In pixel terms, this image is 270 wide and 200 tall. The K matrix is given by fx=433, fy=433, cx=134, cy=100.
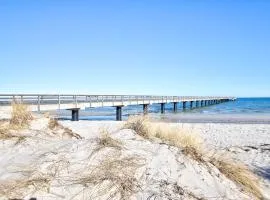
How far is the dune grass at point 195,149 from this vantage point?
662cm

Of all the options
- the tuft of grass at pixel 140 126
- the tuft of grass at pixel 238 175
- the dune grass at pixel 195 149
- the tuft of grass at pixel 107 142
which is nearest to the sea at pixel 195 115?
the tuft of grass at pixel 140 126

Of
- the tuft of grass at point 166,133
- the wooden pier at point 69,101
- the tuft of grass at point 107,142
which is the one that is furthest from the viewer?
the wooden pier at point 69,101

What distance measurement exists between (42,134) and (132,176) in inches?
131

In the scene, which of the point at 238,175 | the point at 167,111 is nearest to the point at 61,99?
the point at 238,175

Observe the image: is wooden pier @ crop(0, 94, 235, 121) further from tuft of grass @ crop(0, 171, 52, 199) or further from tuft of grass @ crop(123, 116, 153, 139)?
tuft of grass @ crop(0, 171, 52, 199)

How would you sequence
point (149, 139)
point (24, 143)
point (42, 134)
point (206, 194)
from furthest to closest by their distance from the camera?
point (42, 134) < point (149, 139) < point (24, 143) < point (206, 194)

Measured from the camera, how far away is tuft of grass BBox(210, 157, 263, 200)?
6395mm

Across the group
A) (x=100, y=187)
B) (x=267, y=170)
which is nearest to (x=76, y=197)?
(x=100, y=187)

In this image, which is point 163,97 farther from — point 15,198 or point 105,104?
point 15,198

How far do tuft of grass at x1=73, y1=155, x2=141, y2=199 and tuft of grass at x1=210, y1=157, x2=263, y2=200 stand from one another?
156 centimetres

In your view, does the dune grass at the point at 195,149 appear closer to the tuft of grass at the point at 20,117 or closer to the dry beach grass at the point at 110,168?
the dry beach grass at the point at 110,168

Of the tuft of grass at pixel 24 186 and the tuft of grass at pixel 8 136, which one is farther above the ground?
the tuft of grass at pixel 8 136

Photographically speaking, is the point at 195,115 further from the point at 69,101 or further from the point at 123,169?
the point at 123,169

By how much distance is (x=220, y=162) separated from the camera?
283 inches
